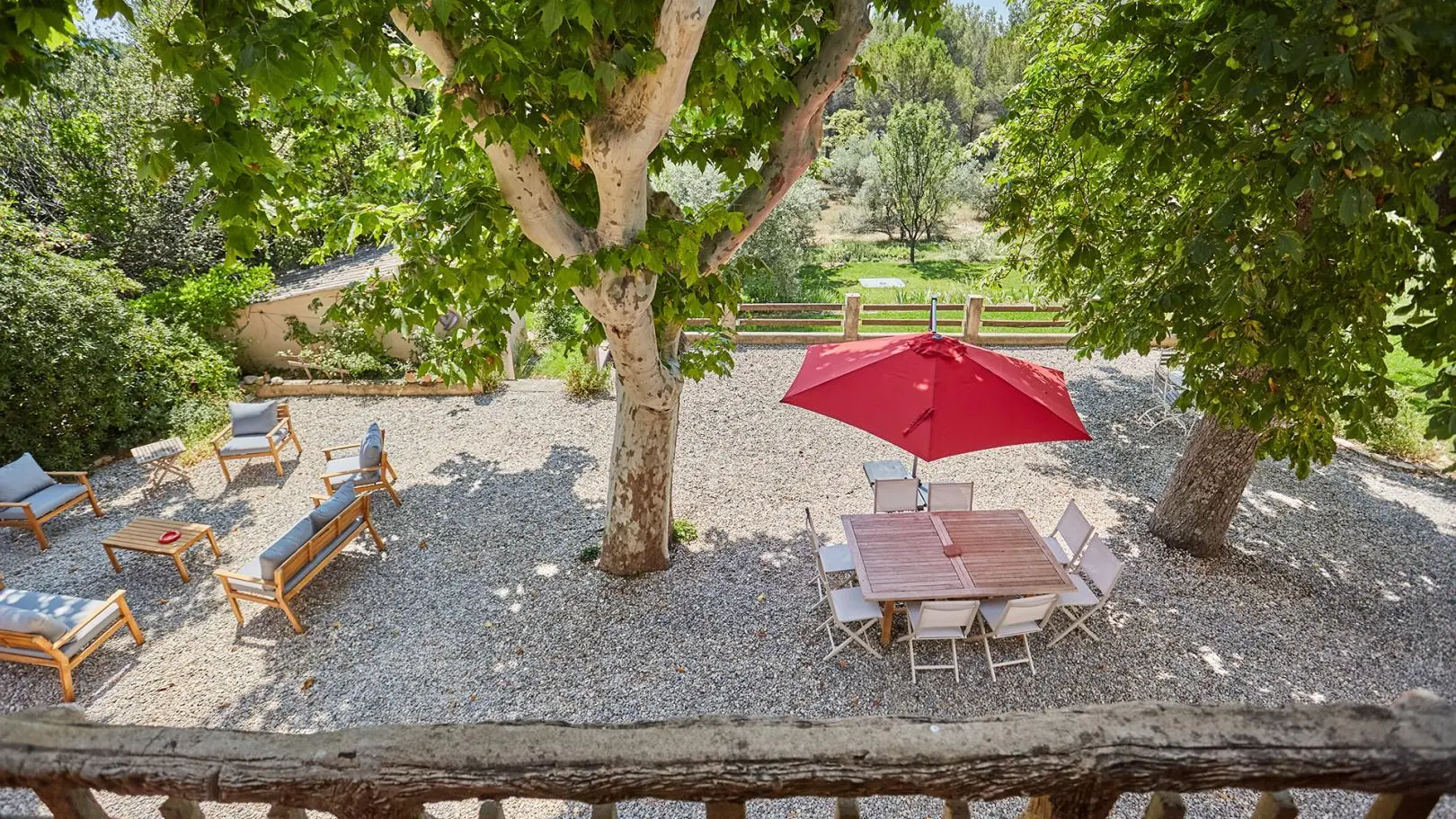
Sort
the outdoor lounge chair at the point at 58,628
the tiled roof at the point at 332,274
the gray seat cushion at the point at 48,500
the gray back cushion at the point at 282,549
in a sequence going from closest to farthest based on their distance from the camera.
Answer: the outdoor lounge chair at the point at 58,628, the gray back cushion at the point at 282,549, the gray seat cushion at the point at 48,500, the tiled roof at the point at 332,274

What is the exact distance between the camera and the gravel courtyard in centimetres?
539

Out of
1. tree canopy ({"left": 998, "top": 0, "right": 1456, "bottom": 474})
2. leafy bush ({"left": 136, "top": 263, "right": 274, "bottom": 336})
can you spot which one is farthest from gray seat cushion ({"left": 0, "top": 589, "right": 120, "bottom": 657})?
tree canopy ({"left": 998, "top": 0, "right": 1456, "bottom": 474})

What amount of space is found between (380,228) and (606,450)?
5171mm

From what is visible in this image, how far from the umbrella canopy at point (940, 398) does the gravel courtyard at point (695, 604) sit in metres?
1.97

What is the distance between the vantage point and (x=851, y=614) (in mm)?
5688

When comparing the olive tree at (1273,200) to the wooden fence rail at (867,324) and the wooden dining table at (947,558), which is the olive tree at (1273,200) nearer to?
the wooden dining table at (947,558)

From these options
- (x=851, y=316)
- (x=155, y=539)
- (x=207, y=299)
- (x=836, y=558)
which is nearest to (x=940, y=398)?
(x=836, y=558)

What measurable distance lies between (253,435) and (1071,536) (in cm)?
1061

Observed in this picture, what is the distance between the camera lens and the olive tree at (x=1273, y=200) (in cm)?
304

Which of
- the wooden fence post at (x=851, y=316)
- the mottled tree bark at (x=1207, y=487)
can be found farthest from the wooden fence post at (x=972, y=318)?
the mottled tree bark at (x=1207, y=487)

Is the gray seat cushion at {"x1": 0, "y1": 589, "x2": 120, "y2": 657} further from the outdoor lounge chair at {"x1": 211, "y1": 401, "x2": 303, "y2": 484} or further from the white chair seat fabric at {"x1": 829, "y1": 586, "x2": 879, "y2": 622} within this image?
the white chair seat fabric at {"x1": 829, "y1": 586, "x2": 879, "y2": 622}

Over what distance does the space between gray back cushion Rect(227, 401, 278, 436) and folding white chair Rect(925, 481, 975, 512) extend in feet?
29.6

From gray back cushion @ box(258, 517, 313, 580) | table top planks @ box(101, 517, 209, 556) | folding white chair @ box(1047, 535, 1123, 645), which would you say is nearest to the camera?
folding white chair @ box(1047, 535, 1123, 645)

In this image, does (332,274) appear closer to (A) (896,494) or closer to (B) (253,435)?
(B) (253,435)
